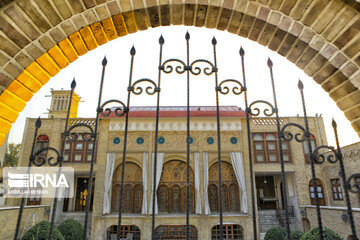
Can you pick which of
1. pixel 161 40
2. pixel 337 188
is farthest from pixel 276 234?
pixel 161 40

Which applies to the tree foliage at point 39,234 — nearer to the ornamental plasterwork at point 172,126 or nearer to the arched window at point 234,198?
the ornamental plasterwork at point 172,126

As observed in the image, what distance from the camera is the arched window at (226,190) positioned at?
1356 centimetres

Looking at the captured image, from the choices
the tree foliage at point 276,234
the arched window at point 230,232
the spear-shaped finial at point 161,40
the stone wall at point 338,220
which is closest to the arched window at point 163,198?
the arched window at point 230,232

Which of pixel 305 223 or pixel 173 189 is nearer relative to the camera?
pixel 305 223

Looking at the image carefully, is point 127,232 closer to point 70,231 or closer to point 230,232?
point 70,231

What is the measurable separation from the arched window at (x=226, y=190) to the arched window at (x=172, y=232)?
196 cm

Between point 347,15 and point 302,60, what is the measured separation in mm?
440

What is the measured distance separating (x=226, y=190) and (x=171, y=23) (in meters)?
13.1

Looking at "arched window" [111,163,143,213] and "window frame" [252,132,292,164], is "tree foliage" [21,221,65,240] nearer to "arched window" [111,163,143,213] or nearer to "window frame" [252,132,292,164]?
"arched window" [111,163,143,213]

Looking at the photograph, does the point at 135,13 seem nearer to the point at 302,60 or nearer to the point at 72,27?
the point at 72,27

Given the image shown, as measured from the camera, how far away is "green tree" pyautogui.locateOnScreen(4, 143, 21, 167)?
44.1 feet

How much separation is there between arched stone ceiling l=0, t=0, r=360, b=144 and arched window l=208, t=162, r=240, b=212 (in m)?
12.5

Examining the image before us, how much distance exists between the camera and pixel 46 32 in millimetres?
1699

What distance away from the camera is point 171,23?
6.91ft
